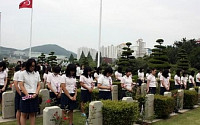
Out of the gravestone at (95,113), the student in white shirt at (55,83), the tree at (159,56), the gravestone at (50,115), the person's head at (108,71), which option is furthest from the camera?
the tree at (159,56)

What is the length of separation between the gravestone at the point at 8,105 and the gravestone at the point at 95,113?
2858mm

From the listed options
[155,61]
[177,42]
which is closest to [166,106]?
[155,61]

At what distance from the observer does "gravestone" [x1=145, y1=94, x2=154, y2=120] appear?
289 inches

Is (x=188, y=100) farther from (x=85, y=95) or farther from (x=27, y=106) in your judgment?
(x=27, y=106)

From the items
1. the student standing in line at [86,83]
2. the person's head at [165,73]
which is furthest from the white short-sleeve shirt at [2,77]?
the person's head at [165,73]

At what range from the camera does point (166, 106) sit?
25.2ft

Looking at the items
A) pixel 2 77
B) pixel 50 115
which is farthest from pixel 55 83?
pixel 50 115

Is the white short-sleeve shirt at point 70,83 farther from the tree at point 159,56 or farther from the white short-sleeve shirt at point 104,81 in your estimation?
the tree at point 159,56

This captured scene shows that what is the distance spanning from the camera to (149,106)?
753cm

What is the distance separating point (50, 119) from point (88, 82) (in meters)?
2.37

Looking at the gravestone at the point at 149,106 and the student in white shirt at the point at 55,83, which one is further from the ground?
the student in white shirt at the point at 55,83

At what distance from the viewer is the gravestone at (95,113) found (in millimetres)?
5445

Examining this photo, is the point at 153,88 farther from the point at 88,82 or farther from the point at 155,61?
the point at 155,61

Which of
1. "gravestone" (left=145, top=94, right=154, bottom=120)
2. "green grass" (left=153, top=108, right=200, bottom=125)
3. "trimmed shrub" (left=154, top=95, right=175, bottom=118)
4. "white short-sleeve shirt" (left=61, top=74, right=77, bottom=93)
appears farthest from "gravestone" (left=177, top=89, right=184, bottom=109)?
"white short-sleeve shirt" (left=61, top=74, right=77, bottom=93)
